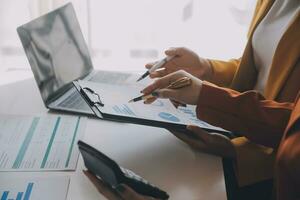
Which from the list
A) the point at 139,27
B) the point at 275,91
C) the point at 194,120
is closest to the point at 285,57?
the point at 275,91

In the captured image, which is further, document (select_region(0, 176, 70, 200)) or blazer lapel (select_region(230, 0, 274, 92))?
blazer lapel (select_region(230, 0, 274, 92))

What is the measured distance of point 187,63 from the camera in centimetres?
97

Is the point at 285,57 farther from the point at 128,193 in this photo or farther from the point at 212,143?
the point at 128,193

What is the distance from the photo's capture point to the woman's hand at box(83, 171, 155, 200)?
0.57m

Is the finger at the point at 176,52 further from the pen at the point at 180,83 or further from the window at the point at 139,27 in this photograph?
the window at the point at 139,27

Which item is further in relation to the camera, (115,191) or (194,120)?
(194,120)

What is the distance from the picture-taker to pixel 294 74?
77 cm

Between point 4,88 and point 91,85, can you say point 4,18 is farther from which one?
point 91,85

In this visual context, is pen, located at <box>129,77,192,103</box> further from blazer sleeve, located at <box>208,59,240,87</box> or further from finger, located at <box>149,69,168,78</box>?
blazer sleeve, located at <box>208,59,240,87</box>

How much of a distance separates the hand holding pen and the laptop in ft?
0.77

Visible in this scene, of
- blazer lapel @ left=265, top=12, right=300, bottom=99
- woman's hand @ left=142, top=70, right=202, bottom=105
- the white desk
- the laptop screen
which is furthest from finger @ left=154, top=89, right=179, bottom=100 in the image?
the laptop screen

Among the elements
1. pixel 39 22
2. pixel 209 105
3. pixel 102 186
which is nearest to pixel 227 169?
pixel 209 105

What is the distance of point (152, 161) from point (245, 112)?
0.66 feet

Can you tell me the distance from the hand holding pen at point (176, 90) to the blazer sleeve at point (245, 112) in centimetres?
1
